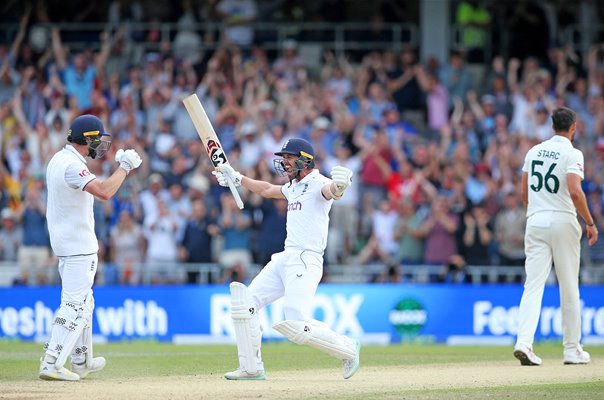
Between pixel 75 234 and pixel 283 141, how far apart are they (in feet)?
37.2

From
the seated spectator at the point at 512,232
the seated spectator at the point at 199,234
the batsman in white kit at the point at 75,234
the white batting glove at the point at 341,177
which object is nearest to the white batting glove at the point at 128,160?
the batsman in white kit at the point at 75,234

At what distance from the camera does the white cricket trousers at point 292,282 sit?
11156mm

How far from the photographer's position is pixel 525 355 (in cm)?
1269

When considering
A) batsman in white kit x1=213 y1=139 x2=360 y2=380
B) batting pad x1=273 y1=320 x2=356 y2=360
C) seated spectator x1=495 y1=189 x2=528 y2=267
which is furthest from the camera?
seated spectator x1=495 y1=189 x2=528 y2=267

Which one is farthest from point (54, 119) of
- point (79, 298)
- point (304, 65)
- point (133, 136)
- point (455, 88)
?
point (79, 298)

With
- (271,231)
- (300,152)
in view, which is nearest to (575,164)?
(300,152)

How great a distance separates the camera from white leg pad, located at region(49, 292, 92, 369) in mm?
11180

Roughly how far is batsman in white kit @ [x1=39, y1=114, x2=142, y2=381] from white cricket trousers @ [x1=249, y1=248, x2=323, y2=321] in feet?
5.01

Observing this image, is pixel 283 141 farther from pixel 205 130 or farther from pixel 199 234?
pixel 205 130

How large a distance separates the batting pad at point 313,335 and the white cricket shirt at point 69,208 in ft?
6.38

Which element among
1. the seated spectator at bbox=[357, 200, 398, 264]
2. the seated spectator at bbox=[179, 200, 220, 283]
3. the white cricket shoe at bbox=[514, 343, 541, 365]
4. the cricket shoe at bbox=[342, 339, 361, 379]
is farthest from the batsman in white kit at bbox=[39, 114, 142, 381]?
the seated spectator at bbox=[357, 200, 398, 264]

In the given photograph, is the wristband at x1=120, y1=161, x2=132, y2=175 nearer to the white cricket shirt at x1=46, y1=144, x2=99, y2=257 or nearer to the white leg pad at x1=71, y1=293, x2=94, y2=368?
the white cricket shirt at x1=46, y1=144, x2=99, y2=257

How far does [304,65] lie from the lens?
25.4 metres

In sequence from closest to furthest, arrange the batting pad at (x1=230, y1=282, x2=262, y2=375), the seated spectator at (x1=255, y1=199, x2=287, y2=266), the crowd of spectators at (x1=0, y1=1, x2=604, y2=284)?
→ the batting pad at (x1=230, y1=282, x2=262, y2=375) < the seated spectator at (x1=255, y1=199, x2=287, y2=266) < the crowd of spectators at (x1=0, y1=1, x2=604, y2=284)
